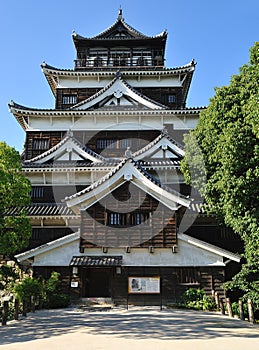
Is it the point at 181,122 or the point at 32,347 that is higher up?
the point at 181,122

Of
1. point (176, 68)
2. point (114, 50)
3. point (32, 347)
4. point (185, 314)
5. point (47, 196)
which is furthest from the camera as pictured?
point (114, 50)

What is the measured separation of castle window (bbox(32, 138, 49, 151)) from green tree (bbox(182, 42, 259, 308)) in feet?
44.4

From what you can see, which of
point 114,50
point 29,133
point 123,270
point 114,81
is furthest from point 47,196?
point 114,50

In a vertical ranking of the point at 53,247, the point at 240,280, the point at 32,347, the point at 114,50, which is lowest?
the point at 32,347

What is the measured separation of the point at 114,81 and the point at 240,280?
17686 millimetres

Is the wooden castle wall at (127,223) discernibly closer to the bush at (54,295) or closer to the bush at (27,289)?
the bush at (54,295)

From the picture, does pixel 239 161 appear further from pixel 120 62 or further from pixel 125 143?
pixel 120 62

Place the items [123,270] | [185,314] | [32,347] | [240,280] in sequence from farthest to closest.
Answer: [123,270]
[240,280]
[185,314]
[32,347]

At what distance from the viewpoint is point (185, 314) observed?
14953mm

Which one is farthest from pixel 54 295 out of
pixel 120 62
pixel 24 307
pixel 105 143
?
pixel 120 62

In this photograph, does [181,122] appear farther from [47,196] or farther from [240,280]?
[240,280]

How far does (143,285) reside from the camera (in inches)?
691

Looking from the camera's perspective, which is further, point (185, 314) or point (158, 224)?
point (158, 224)

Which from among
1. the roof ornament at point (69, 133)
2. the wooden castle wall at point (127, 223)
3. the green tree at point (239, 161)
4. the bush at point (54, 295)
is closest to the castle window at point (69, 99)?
the roof ornament at point (69, 133)
